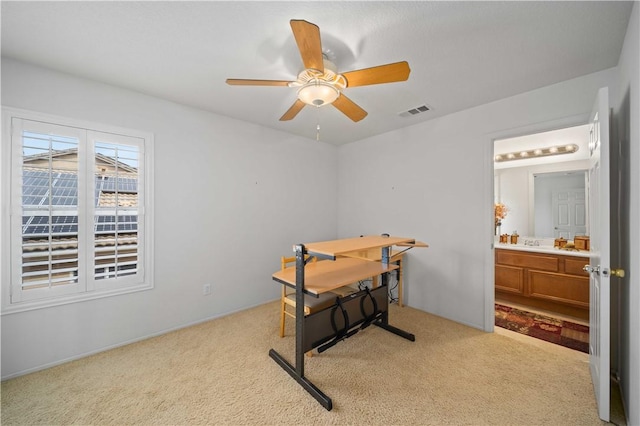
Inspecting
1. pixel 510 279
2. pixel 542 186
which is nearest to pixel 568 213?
pixel 542 186

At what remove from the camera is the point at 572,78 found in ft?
7.45

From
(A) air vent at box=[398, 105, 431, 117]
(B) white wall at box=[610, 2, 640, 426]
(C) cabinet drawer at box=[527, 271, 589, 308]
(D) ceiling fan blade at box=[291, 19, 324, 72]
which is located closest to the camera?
(D) ceiling fan blade at box=[291, 19, 324, 72]

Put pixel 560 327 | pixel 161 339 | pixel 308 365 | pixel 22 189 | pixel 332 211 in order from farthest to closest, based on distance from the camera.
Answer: pixel 332 211
pixel 560 327
pixel 161 339
pixel 308 365
pixel 22 189

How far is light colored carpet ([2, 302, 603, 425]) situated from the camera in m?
1.66

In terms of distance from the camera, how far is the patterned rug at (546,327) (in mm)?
2611

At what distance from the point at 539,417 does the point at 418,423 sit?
796 mm

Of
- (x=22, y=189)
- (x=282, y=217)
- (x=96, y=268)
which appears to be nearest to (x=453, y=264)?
(x=282, y=217)

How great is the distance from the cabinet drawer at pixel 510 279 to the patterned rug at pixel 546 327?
1.03 feet

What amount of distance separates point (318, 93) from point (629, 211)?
86.1 inches

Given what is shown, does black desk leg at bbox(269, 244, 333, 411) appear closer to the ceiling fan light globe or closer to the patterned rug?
the ceiling fan light globe

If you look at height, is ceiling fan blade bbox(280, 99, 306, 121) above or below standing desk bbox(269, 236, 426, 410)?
above

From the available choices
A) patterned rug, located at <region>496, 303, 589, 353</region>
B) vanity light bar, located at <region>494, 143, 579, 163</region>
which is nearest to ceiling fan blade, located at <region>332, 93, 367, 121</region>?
patterned rug, located at <region>496, 303, 589, 353</region>

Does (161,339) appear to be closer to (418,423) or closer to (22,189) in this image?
(22,189)

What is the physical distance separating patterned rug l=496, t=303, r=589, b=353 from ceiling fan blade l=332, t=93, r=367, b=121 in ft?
9.62
